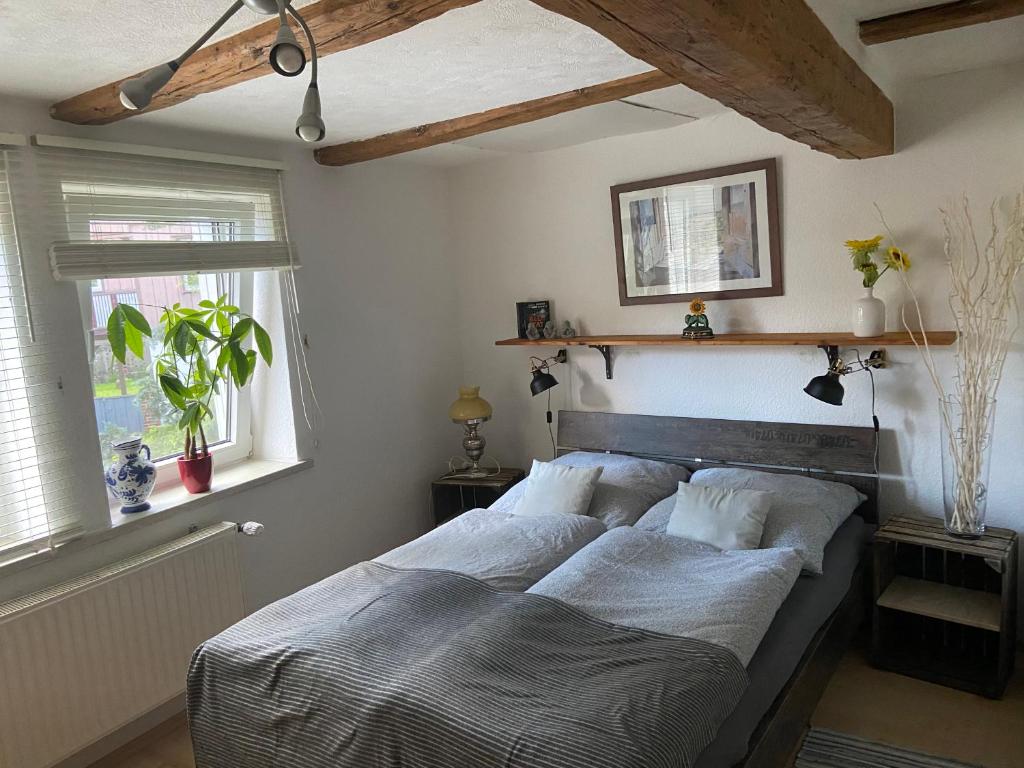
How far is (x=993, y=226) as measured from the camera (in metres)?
2.85

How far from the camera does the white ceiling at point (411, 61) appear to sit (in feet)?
5.93

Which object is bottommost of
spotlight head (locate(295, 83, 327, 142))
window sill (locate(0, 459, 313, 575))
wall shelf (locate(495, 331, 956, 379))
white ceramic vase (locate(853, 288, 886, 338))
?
window sill (locate(0, 459, 313, 575))

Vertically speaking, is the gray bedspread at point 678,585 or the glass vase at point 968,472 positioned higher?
the glass vase at point 968,472

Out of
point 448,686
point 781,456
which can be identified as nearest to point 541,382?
point 781,456

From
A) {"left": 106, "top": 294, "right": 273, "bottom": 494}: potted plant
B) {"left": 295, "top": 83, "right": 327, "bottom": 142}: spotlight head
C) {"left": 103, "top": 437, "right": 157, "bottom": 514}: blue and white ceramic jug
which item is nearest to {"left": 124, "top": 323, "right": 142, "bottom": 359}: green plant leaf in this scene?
{"left": 106, "top": 294, "right": 273, "bottom": 494}: potted plant

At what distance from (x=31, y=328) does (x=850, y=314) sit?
3040 mm

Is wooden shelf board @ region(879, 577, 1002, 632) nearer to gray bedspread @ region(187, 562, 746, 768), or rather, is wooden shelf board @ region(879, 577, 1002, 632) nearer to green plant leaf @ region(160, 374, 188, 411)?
gray bedspread @ region(187, 562, 746, 768)

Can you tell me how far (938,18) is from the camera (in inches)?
81.8

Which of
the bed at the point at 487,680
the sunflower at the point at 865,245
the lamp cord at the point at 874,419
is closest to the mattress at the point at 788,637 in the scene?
the bed at the point at 487,680

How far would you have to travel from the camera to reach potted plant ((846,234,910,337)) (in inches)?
116

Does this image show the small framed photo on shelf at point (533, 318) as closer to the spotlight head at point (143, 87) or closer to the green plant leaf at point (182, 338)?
the green plant leaf at point (182, 338)

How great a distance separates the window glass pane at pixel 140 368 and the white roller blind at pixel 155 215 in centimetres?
13

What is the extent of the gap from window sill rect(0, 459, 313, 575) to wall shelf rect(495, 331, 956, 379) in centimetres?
133

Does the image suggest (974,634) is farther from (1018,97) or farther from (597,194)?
(597,194)
